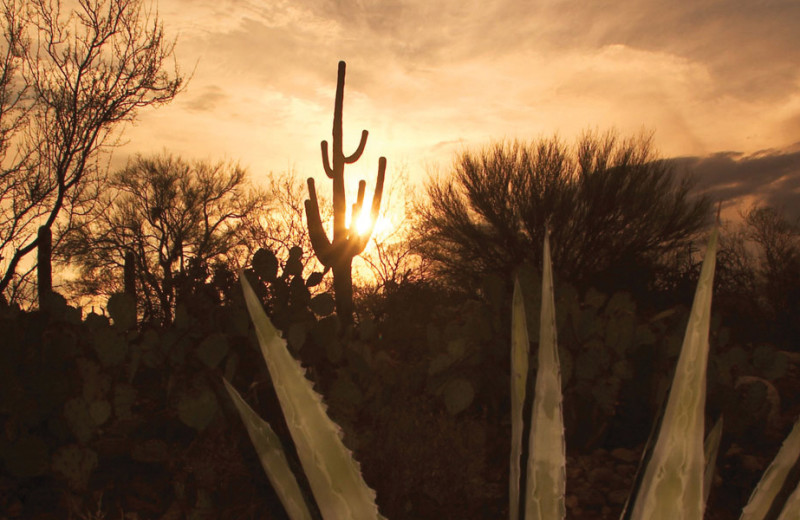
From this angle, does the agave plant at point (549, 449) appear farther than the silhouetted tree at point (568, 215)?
No

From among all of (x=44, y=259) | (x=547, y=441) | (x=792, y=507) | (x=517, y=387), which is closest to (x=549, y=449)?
(x=547, y=441)

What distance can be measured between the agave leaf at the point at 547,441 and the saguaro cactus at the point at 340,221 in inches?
315

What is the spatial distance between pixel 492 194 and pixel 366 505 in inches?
575

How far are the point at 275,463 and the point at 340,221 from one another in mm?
10076

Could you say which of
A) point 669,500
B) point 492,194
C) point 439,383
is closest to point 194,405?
point 439,383

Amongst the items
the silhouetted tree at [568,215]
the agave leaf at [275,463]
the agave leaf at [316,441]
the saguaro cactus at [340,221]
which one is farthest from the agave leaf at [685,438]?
the silhouetted tree at [568,215]

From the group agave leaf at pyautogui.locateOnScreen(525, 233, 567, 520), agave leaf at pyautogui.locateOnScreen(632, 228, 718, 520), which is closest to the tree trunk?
agave leaf at pyautogui.locateOnScreen(525, 233, 567, 520)

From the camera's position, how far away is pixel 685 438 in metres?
1.21

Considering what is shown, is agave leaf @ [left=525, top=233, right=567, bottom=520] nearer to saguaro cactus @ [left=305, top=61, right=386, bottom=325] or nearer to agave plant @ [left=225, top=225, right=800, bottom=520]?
agave plant @ [left=225, top=225, right=800, bottom=520]

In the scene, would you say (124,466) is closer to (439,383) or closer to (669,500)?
(439,383)

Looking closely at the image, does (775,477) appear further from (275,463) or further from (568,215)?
(568,215)

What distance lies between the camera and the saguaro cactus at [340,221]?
10.4 metres

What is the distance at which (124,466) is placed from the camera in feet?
9.01

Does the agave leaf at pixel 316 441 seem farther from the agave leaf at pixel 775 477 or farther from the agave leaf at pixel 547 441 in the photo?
the agave leaf at pixel 775 477
